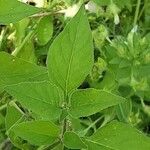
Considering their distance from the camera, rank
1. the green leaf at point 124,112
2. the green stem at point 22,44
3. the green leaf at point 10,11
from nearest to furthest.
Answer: the green leaf at point 10,11
the green leaf at point 124,112
the green stem at point 22,44

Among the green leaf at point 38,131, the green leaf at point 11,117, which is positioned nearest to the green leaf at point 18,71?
the green leaf at point 11,117

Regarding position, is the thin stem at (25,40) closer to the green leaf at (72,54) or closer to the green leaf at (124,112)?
the green leaf at (124,112)

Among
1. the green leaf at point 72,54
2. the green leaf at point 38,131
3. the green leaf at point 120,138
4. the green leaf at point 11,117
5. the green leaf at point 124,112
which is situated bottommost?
the green leaf at point 124,112

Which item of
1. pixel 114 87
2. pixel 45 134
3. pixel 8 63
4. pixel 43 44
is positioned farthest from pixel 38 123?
pixel 43 44

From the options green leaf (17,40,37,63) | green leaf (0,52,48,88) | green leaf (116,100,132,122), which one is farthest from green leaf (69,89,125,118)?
green leaf (17,40,37,63)

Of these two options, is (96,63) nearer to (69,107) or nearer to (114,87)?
(114,87)

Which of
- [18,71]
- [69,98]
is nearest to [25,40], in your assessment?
[18,71]

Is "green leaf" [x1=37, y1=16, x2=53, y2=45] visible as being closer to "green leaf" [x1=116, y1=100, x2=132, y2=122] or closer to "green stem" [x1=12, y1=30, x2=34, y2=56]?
"green stem" [x1=12, y1=30, x2=34, y2=56]
